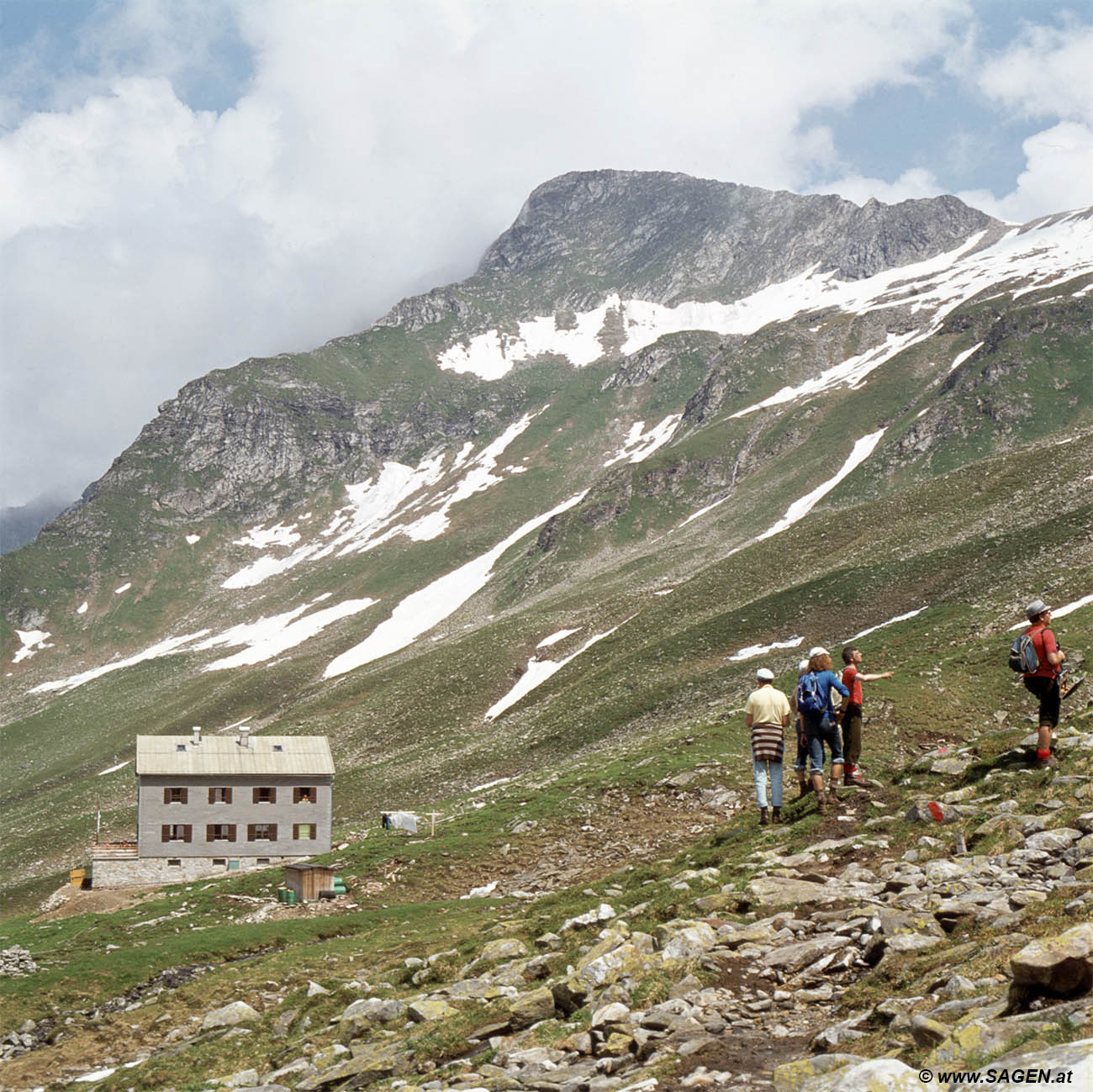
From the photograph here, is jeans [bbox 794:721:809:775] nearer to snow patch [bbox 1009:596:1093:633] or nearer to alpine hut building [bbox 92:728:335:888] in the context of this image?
snow patch [bbox 1009:596:1093:633]

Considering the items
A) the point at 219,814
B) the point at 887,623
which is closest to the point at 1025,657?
the point at 887,623

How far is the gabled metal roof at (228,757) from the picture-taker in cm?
6831

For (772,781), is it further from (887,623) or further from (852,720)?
(887,623)

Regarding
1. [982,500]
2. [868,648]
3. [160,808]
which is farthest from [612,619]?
[160,808]

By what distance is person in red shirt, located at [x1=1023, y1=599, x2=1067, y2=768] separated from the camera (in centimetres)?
2103

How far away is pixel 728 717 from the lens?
183 feet

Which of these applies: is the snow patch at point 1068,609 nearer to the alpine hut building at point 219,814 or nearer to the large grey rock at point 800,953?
the alpine hut building at point 219,814

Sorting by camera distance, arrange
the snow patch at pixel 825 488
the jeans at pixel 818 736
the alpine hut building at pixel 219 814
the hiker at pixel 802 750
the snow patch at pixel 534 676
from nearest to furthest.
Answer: the jeans at pixel 818 736 < the hiker at pixel 802 750 < the alpine hut building at pixel 219 814 < the snow patch at pixel 534 676 < the snow patch at pixel 825 488

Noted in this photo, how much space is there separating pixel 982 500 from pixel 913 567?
18.5 metres

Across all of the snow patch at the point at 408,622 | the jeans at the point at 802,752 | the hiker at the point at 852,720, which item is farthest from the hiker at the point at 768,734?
the snow patch at the point at 408,622

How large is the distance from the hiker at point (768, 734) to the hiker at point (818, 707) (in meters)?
0.54

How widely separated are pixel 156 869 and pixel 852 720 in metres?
55.4

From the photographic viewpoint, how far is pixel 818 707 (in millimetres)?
23422

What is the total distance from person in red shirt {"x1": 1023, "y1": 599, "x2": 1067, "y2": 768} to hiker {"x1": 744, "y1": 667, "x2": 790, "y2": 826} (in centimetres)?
521
